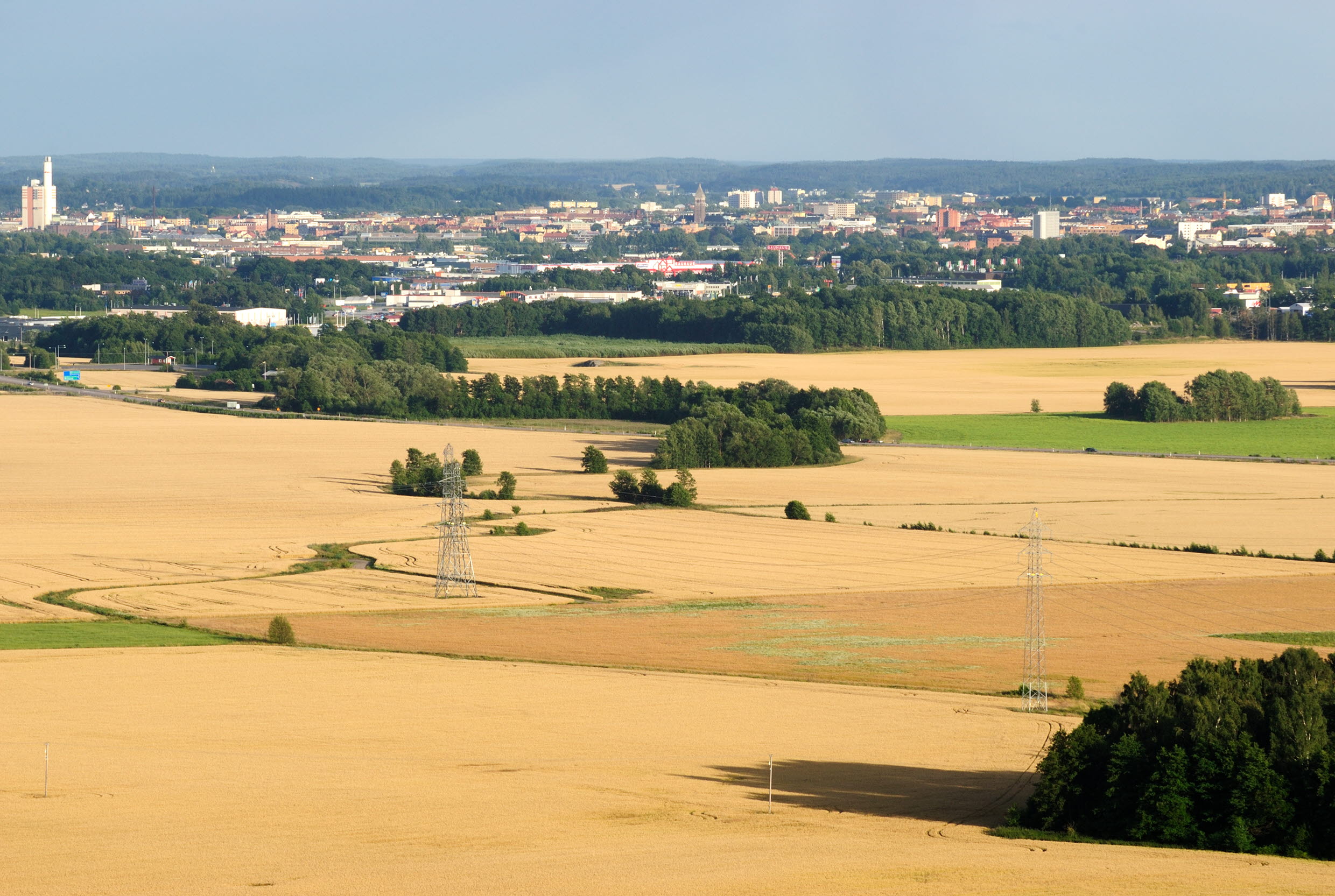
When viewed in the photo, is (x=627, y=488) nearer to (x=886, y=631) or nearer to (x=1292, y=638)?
(x=886, y=631)

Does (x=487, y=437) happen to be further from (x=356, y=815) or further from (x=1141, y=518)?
(x=356, y=815)

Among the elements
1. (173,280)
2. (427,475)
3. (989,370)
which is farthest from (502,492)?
(173,280)

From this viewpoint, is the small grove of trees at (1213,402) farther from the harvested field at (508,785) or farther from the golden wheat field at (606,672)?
the harvested field at (508,785)

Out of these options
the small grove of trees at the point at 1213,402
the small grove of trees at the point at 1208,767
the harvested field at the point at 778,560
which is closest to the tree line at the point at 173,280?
the small grove of trees at the point at 1213,402

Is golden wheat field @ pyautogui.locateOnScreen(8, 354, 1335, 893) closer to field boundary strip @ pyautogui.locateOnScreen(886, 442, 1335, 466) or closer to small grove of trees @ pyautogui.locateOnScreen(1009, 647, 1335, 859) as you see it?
small grove of trees @ pyautogui.locateOnScreen(1009, 647, 1335, 859)

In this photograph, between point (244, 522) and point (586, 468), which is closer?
point (244, 522)

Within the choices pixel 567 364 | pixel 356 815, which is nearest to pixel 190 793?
pixel 356 815
